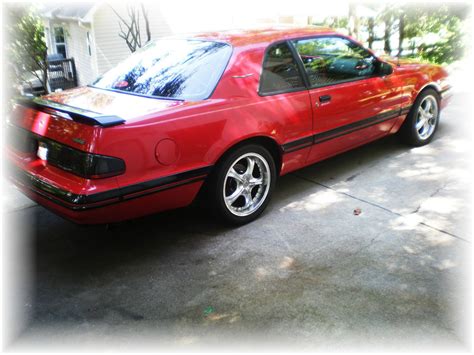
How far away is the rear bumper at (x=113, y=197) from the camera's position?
115 inches

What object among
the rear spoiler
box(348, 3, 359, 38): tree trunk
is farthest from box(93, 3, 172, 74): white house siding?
the rear spoiler

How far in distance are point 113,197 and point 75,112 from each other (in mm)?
651

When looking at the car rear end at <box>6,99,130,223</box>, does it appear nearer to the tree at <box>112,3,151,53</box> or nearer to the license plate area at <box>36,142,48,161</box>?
the license plate area at <box>36,142,48,161</box>

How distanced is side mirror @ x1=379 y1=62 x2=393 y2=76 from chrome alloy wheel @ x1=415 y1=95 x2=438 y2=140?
0.85 meters

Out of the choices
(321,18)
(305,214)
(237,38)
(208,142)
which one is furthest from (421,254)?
(321,18)

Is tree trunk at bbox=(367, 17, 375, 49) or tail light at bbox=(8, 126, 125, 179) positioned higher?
tree trunk at bbox=(367, 17, 375, 49)

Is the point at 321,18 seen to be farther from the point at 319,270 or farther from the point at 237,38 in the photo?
the point at 319,270

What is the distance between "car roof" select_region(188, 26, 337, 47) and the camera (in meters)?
3.88

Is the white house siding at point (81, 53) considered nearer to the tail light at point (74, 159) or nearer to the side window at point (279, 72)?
the side window at point (279, 72)

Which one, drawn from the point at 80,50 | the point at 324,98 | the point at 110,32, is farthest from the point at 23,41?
the point at 80,50

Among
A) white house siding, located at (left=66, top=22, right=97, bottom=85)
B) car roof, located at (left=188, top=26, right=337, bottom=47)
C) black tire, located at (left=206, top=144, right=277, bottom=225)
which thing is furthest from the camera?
white house siding, located at (left=66, top=22, right=97, bottom=85)

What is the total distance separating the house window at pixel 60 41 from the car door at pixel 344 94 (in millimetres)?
14166

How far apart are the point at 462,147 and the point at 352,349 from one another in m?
3.76

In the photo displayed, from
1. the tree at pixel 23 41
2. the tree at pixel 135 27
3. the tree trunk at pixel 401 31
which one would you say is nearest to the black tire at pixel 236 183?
the tree at pixel 23 41
